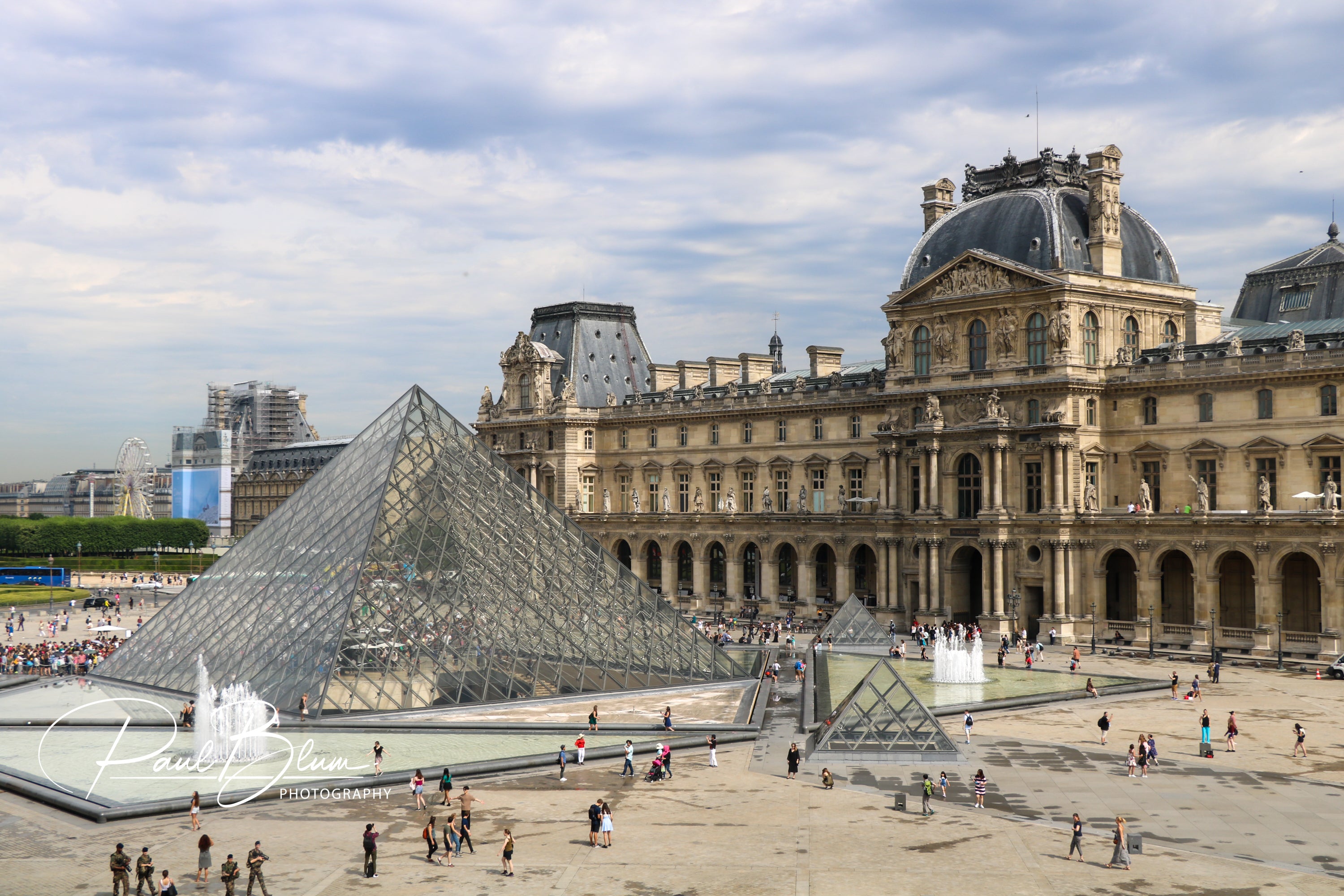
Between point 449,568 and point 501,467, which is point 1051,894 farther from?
point 501,467


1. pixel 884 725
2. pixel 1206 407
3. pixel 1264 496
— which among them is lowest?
pixel 884 725

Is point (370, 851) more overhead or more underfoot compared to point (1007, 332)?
more underfoot

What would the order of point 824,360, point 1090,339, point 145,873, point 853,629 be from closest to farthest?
point 145,873 < point 853,629 < point 1090,339 < point 824,360

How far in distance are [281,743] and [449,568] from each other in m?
8.82

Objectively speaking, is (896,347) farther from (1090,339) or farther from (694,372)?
(694,372)

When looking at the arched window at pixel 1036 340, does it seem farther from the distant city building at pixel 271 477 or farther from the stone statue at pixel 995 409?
the distant city building at pixel 271 477

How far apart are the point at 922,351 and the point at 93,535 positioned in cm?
9555

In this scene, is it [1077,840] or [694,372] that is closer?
[1077,840]

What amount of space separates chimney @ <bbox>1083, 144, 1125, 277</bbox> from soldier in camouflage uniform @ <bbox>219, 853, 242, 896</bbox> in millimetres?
46765

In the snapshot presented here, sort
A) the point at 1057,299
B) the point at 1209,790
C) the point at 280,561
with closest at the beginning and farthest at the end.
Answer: the point at 1209,790
the point at 280,561
the point at 1057,299

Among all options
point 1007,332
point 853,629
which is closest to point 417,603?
point 853,629

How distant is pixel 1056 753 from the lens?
112 ft

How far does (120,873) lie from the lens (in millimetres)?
22062

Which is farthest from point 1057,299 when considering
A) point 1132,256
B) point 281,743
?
point 281,743
